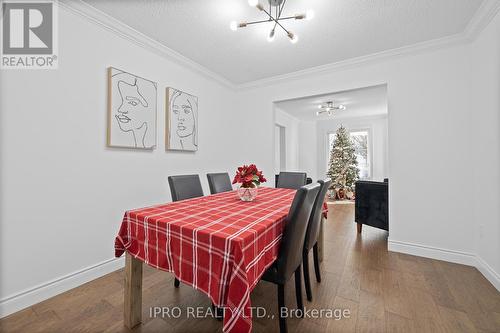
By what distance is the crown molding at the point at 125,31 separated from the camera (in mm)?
1896

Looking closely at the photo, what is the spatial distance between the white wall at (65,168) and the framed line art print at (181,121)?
7.2 inches

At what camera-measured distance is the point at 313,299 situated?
5.60 ft

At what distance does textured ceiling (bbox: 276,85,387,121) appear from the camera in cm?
446

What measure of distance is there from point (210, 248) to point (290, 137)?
6.08 meters

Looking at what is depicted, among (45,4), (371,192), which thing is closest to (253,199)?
(371,192)

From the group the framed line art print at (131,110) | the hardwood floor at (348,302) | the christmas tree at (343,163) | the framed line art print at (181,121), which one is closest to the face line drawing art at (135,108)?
the framed line art print at (131,110)

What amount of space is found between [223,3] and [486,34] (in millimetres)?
2491

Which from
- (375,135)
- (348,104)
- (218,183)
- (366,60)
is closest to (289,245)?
(218,183)

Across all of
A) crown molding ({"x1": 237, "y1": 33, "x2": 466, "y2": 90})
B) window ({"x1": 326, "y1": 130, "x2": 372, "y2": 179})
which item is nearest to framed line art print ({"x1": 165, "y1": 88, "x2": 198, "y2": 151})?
crown molding ({"x1": 237, "y1": 33, "x2": 466, "y2": 90})

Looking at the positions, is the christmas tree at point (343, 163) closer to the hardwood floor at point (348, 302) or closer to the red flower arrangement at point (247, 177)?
the hardwood floor at point (348, 302)

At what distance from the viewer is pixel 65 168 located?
1.86 m

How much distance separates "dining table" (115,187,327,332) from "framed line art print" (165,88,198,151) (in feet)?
4.75

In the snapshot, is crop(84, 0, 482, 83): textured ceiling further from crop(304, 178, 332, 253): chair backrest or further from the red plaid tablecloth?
the red plaid tablecloth

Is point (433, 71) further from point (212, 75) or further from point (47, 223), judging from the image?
point (47, 223)
